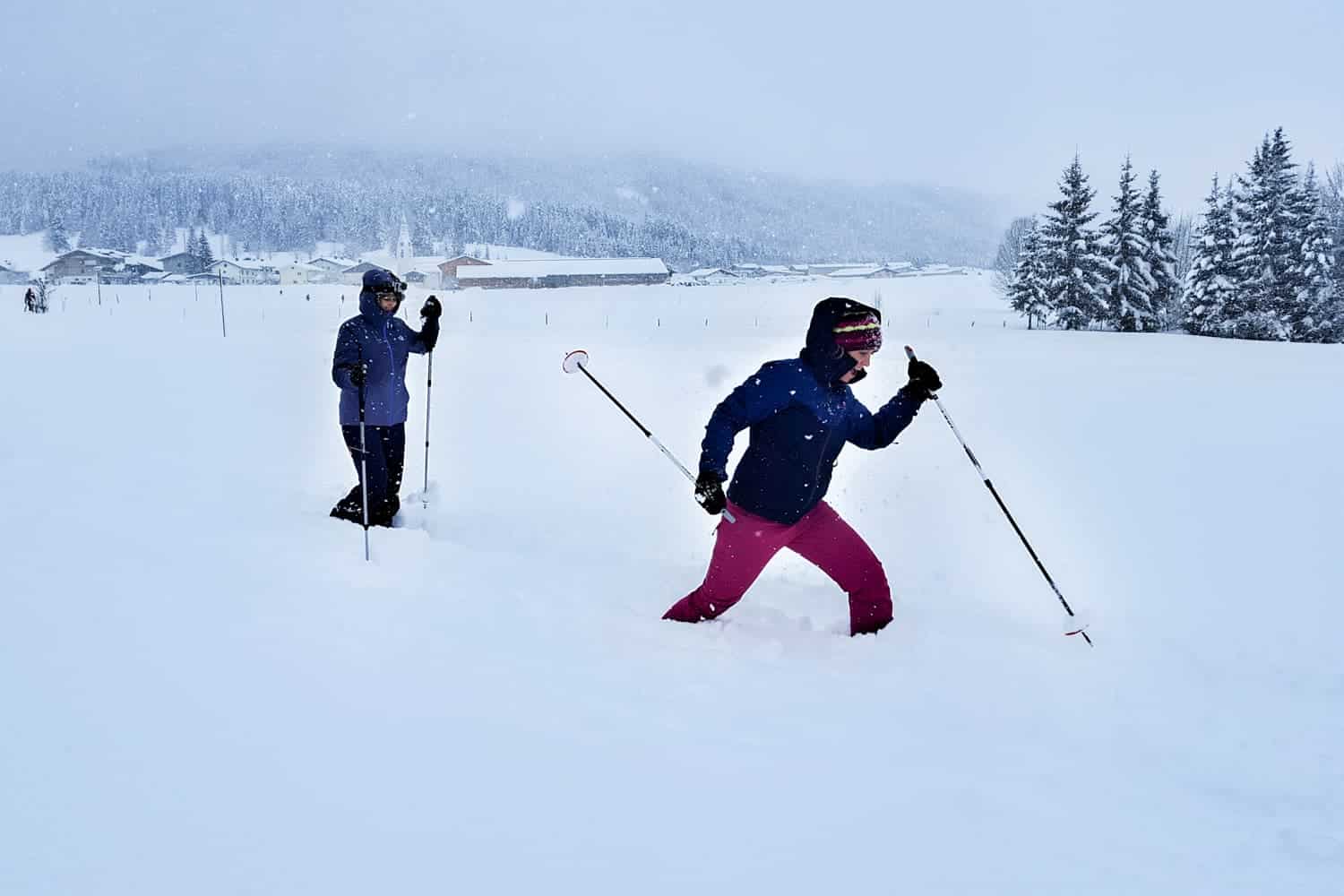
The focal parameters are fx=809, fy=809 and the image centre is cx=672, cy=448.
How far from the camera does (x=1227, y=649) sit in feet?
15.7

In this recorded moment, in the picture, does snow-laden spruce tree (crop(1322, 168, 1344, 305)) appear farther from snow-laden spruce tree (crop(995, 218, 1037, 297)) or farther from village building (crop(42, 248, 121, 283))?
village building (crop(42, 248, 121, 283))

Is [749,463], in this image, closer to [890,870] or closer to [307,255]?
[890,870]

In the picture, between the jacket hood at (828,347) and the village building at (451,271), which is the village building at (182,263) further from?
the jacket hood at (828,347)

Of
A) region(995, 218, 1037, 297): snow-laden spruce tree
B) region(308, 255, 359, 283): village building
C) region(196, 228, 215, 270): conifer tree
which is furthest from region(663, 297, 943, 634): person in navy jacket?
region(196, 228, 215, 270): conifer tree

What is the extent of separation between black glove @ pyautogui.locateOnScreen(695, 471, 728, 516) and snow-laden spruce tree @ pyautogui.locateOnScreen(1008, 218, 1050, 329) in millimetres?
44727

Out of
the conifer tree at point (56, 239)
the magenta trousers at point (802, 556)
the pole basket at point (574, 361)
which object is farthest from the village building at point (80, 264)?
the magenta trousers at point (802, 556)

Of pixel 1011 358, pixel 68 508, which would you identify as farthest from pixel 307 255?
pixel 68 508

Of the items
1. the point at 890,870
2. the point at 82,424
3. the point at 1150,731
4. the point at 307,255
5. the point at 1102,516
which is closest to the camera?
the point at 890,870

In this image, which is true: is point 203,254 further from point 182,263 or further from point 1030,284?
point 1030,284

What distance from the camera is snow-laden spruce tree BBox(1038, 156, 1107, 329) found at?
41.8 meters

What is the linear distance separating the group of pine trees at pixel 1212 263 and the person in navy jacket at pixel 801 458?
41.5 meters

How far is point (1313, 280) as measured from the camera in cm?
3653

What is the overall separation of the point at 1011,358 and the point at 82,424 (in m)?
22.5

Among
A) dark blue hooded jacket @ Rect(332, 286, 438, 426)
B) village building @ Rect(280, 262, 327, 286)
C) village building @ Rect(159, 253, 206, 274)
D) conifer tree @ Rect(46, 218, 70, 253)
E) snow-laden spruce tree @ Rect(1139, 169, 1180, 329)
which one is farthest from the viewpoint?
conifer tree @ Rect(46, 218, 70, 253)
